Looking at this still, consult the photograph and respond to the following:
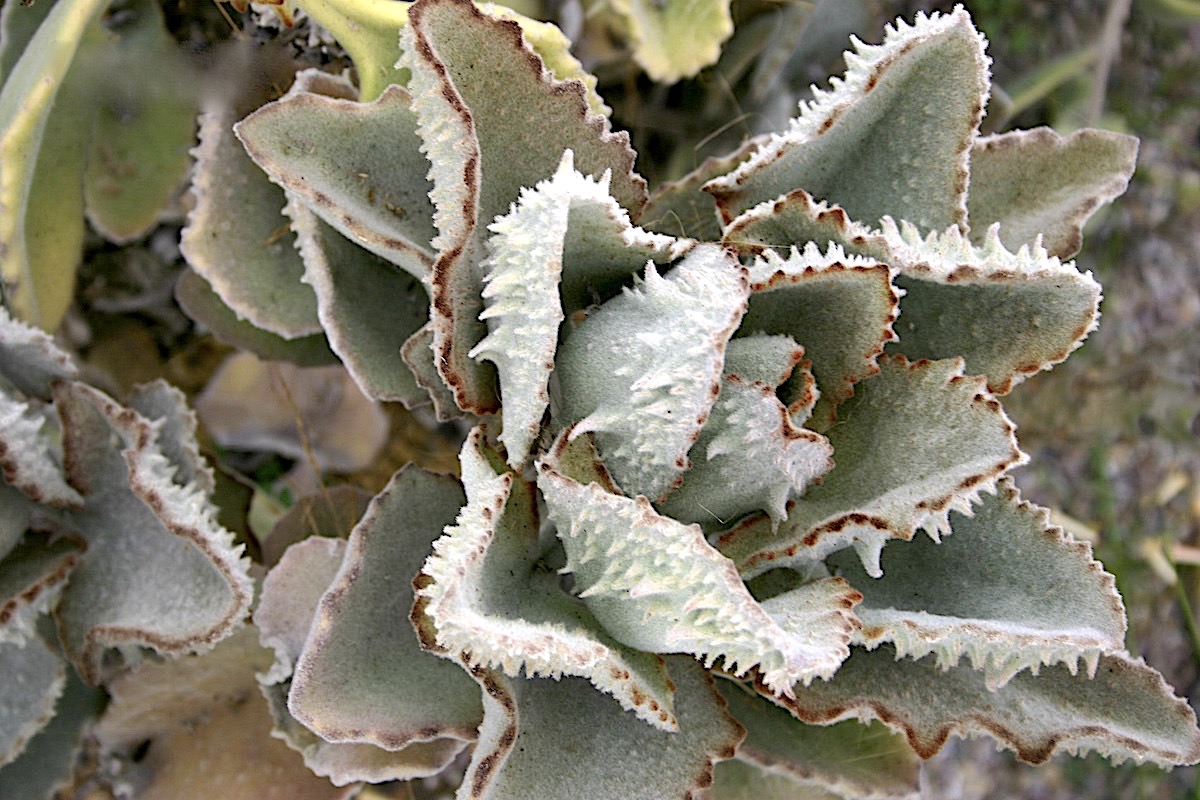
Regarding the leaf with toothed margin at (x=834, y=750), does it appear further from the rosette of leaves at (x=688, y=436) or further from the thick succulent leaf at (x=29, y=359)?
the thick succulent leaf at (x=29, y=359)

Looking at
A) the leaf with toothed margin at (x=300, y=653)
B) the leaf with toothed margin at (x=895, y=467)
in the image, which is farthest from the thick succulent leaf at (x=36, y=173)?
the leaf with toothed margin at (x=895, y=467)

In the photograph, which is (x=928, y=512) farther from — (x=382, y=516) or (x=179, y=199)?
(x=179, y=199)

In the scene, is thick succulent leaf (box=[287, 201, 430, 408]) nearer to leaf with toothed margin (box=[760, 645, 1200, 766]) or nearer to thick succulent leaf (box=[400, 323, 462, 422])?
thick succulent leaf (box=[400, 323, 462, 422])

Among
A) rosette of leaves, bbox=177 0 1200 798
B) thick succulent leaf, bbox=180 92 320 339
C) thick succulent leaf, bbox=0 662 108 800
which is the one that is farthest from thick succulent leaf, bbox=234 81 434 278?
thick succulent leaf, bbox=0 662 108 800

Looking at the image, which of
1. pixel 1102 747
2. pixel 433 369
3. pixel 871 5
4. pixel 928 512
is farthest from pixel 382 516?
pixel 871 5

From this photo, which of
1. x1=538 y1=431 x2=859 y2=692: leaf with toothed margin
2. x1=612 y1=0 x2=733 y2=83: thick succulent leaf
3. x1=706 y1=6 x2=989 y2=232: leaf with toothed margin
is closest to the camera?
x1=538 y1=431 x2=859 y2=692: leaf with toothed margin

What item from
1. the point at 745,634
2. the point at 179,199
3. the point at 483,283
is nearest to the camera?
the point at 745,634

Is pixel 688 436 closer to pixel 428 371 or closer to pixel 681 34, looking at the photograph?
pixel 428 371
